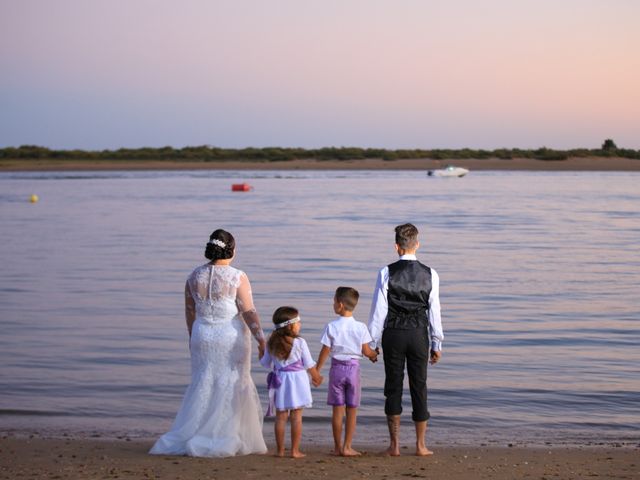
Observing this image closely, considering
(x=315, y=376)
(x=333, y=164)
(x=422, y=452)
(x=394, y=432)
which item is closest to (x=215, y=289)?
(x=315, y=376)

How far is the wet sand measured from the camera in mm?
7285

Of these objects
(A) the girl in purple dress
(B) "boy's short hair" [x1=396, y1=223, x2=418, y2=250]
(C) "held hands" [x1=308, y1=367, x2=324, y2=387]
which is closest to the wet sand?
(A) the girl in purple dress

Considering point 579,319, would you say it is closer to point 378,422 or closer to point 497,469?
point 378,422

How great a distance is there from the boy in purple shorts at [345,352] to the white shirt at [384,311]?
11 cm

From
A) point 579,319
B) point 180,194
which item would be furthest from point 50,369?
point 180,194

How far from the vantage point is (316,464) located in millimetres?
7699

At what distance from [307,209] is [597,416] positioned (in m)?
37.9

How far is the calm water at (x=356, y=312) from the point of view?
1036cm

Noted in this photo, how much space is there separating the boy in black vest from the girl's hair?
596 mm

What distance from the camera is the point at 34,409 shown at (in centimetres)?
1056

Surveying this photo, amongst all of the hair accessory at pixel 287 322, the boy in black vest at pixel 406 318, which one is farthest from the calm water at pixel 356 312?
the hair accessory at pixel 287 322

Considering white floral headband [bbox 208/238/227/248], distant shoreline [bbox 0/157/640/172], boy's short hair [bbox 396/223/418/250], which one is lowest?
distant shoreline [bbox 0/157/640/172]

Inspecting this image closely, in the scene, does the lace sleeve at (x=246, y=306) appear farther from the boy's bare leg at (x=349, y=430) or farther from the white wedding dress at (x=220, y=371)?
the boy's bare leg at (x=349, y=430)

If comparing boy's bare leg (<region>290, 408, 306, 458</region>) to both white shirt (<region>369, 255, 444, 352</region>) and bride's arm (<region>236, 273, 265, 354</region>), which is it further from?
white shirt (<region>369, 255, 444, 352</region>)
